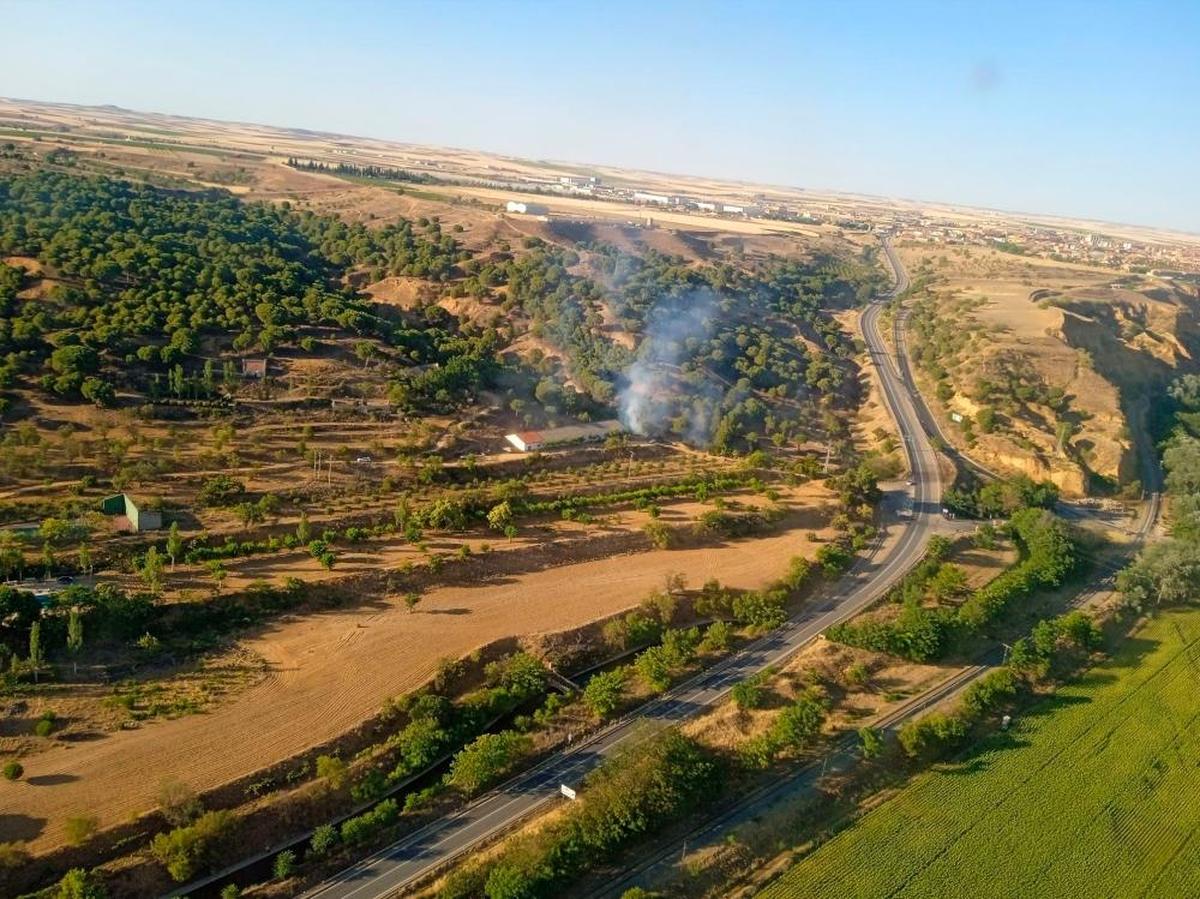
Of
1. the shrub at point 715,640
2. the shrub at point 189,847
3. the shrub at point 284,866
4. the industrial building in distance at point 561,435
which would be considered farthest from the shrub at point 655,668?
the industrial building in distance at point 561,435

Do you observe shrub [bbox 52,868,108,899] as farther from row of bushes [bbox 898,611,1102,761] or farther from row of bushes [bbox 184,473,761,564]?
row of bushes [bbox 898,611,1102,761]

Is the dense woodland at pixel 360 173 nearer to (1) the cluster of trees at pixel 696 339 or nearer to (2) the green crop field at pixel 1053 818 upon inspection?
(1) the cluster of trees at pixel 696 339

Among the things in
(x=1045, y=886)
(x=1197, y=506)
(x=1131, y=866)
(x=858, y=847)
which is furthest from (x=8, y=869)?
(x=1197, y=506)

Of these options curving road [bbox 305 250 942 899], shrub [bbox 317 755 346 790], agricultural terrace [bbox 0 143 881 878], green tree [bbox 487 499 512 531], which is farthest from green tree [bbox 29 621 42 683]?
green tree [bbox 487 499 512 531]

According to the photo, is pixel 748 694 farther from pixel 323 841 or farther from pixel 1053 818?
pixel 323 841

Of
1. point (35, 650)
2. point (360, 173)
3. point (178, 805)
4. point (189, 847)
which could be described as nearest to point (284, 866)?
point (189, 847)

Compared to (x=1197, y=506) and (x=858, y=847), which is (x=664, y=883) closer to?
(x=858, y=847)
